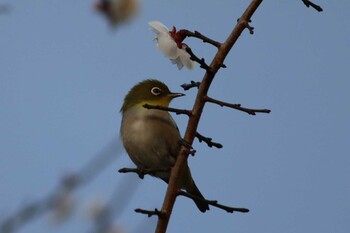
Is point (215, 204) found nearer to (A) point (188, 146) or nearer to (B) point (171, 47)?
(A) point (188, 146)

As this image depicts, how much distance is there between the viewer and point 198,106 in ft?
8.98

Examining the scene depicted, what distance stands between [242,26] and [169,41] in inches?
25.0

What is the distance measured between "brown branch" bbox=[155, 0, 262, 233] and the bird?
7.30ft

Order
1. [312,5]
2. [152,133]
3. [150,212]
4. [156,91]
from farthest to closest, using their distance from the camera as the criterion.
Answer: [156,91], [152,133], [312,5], [150,212]

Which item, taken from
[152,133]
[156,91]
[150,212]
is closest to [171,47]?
[150,212]

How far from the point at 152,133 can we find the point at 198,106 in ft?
8.55

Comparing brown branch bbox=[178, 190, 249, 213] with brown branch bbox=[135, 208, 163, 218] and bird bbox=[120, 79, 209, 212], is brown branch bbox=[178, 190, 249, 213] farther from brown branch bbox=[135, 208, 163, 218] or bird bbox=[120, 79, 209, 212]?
bird bbox=[120, 79, 209, 212]

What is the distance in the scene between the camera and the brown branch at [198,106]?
267 centimetres

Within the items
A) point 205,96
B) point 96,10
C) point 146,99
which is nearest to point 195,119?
point 205,96

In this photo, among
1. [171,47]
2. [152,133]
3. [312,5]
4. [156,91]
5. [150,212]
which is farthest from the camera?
[156,91]

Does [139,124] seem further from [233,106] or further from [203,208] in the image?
[233,106]

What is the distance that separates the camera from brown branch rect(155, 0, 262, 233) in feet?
8.75

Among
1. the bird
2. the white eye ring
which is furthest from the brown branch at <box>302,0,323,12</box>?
the white eye ring

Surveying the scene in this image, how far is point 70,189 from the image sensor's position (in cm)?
311
